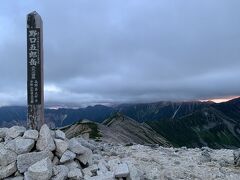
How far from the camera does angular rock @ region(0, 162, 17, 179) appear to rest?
1825 centimetres

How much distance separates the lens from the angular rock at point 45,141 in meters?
19.1

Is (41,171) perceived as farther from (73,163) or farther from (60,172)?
(73,163)

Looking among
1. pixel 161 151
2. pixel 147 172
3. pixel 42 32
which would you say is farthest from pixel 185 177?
pixel 42 32

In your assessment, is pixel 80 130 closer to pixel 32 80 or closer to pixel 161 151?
pixel 161 151

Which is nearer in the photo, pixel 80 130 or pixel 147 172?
pixel 147 172

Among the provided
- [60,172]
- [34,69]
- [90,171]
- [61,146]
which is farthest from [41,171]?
[34,69]

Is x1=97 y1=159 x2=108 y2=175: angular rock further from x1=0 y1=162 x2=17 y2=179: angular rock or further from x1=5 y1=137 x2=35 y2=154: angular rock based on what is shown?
x1=0 y1=162 x2=17 y2=179: angular rock

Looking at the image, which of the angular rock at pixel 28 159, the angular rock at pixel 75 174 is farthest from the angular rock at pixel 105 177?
the angular rock at pixel 28 159

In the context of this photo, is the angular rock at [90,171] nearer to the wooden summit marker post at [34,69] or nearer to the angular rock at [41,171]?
the angular rock at [41,171]

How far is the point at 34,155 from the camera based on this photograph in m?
18.7

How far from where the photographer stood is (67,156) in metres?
18.9

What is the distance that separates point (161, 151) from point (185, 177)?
5.72m

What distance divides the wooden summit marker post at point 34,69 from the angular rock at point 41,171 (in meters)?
3.64

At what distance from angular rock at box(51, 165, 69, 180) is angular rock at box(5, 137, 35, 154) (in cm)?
172
